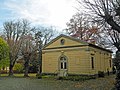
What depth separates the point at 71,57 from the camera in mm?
33219

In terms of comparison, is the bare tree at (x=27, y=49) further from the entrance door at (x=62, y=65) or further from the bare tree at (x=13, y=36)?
the entrance door at (x=62, y=65)

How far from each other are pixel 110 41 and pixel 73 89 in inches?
670

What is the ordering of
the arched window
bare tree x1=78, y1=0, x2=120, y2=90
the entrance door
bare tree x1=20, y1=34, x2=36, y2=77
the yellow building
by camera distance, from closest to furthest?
bare tree x1=78, y1=0, x2=120, y2=90 → the yellow building → the entrance door → the arched window → bare tree x1=20, y1=34, x2=36, y2=77

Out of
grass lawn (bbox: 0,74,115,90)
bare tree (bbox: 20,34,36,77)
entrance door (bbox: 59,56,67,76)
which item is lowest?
grass lawn (bbox: 0,74,115,90)

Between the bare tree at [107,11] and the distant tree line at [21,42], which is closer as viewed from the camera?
the bare tree at [107,11]

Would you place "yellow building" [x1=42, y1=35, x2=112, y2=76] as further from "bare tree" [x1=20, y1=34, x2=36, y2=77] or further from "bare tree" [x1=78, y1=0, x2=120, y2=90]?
"bare tree" [x1=78, y1=0, x2=120, y2=90]

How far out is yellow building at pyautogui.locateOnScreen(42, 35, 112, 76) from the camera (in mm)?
31875

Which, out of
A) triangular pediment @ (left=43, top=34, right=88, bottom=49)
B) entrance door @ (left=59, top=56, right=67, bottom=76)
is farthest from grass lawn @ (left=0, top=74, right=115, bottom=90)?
triangular pediment @ (left=43, top=34, right=88, bottom=49)

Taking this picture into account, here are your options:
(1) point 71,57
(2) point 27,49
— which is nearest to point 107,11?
(1) point 71,57

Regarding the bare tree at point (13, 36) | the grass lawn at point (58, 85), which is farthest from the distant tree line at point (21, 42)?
the grass lawn at point (58, 85)

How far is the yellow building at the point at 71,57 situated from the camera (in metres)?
31.9

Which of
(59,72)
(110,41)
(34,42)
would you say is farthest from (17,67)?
(110,41)

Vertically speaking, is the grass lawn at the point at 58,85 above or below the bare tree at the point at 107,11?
below

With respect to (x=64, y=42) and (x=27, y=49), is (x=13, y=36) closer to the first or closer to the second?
(x=27, y=49)
